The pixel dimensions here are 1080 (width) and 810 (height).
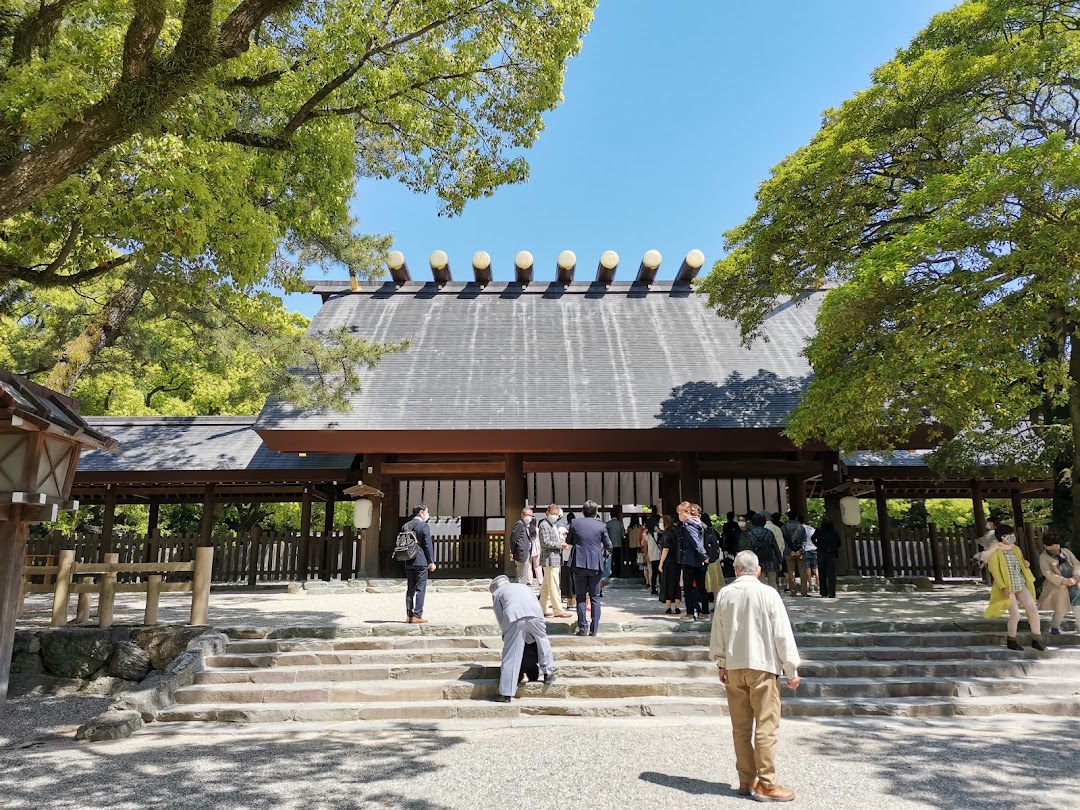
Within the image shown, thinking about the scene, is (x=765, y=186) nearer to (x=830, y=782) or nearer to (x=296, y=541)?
(x=830, y=782)

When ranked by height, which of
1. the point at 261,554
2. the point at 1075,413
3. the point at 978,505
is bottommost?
the point at 261,554

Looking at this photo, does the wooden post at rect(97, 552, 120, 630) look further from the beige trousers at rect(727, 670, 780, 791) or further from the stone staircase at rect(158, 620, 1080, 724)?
the beige trousers at rect(727, 670, 780, 791)

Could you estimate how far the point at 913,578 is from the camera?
13.3 metres

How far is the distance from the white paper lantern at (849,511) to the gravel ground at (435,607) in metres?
1.88

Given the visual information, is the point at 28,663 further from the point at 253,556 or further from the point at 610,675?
the point at 610,675

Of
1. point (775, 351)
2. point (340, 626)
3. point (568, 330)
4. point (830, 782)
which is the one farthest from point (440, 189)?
point (775, 351)

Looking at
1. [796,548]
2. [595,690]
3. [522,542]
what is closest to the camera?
[595,690]

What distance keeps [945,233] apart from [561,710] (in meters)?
7.01

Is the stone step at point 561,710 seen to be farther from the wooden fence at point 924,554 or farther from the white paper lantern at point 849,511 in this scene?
the wooden fence at point 924,554

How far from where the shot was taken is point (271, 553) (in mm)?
14727

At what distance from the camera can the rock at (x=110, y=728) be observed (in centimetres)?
566

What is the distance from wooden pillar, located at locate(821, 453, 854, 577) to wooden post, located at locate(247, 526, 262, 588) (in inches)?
480

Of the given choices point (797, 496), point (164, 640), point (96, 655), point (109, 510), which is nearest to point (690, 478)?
point (797, 496)

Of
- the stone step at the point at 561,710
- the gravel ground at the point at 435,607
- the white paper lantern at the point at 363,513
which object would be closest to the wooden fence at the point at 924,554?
the gravel ground at the point at 435,607
